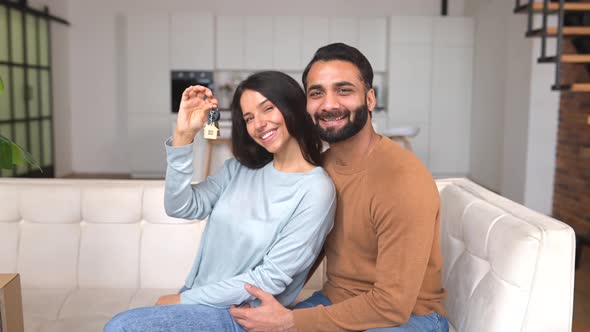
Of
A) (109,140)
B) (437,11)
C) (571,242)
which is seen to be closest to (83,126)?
(109,140)

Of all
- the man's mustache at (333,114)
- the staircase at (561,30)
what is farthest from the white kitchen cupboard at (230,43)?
the man's mustache at (333,114)

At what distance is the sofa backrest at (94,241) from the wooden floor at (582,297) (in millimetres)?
2031

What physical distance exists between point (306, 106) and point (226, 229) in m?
0.39

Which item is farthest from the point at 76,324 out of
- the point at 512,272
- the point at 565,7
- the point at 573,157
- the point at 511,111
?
the point at 511,111

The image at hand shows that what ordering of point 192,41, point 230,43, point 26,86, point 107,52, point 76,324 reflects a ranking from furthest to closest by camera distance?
point 107,52
point 230,43
point 192,41
point 26,86
point 76,324

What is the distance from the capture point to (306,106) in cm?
158

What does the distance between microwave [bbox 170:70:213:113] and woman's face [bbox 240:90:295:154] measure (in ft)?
20.5

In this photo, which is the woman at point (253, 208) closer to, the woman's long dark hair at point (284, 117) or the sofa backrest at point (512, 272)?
the woman's long dark hair at point (284, 117)

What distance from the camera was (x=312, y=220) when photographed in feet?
4.83

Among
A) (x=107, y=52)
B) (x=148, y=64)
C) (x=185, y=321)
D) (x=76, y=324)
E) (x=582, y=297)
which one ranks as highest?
(x=107, y=52)

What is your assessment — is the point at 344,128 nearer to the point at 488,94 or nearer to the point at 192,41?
the point at 488,94

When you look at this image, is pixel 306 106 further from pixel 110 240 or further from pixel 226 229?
pixel 110 240

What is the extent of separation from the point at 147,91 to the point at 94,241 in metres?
5.69

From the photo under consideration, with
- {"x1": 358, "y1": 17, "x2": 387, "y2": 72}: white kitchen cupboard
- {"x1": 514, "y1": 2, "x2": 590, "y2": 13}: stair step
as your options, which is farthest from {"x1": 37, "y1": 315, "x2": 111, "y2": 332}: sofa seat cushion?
{"x1": 358, "y1": 17, "x2": 387, "y2": 72}: white kitchen cupboard
